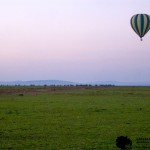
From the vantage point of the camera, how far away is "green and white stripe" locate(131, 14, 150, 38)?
4172 cm

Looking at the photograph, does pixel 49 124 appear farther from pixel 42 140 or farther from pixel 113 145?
pixel 113 145

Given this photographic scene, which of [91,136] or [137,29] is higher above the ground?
[137,29]

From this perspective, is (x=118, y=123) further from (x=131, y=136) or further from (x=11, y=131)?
(x=11, y=131)

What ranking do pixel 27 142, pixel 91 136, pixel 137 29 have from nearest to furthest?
pixel 27 142
pixel 91 136
pixel 137 29

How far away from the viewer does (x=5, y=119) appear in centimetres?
2669

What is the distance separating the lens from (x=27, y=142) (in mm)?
17469

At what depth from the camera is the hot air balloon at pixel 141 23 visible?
41.7 m

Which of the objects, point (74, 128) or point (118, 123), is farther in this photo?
point (118, 123)

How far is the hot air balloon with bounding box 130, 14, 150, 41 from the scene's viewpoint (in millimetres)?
41719

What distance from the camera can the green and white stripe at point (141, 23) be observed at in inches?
1642

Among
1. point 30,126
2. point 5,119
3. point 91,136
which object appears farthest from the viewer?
point 5,119

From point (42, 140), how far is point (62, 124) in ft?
18.6

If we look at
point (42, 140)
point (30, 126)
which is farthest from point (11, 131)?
point (42, 140)

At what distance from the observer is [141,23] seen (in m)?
41.9
